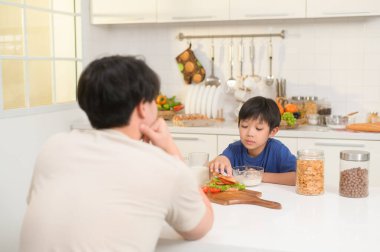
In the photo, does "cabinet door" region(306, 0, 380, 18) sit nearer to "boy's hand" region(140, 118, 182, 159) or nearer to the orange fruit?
the orange fruit

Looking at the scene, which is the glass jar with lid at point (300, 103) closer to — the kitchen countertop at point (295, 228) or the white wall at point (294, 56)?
the white wall at point (294, 56)

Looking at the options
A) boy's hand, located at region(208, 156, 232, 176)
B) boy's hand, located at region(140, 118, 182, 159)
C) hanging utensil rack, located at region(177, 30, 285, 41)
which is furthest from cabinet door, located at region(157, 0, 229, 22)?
boy's hand, located at region(140, 118, 182, 159)

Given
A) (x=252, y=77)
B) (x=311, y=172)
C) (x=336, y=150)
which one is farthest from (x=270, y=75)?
(x=311, y=172)

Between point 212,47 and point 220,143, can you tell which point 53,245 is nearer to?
point 220,143

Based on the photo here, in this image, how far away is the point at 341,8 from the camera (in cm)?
361

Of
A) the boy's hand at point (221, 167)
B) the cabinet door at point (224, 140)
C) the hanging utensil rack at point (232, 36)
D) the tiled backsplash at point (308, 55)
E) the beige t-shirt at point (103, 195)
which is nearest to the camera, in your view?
the beige t-shirt at point (103, 195)

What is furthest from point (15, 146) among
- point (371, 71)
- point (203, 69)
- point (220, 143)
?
point (371, 71)

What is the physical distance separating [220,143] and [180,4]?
109cm

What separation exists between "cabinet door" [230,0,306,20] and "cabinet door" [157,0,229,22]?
8cm

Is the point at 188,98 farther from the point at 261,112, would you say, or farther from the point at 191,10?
the point at 261,112

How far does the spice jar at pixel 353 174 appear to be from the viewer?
186 cm

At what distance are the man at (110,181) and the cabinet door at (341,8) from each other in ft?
8.41

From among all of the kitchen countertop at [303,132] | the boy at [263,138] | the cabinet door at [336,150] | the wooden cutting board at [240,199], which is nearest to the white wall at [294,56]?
the kitchen countertop at [303,132]

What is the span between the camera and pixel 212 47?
4.24m
